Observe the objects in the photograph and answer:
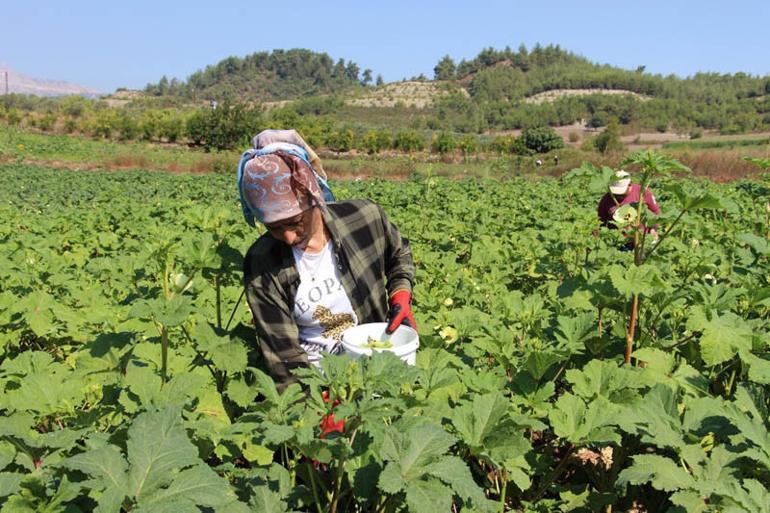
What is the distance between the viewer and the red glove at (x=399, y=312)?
2365 mm

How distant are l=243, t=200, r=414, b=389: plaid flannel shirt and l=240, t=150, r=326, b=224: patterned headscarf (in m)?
0.25

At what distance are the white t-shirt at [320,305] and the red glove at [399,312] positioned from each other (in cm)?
24

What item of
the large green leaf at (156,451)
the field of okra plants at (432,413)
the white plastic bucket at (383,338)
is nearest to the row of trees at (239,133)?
the field of okra plants at (432,413)

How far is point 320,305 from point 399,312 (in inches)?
18.5

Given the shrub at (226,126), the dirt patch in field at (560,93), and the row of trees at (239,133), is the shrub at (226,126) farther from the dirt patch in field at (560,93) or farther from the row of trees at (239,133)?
the dirt patch in field at (560,93)

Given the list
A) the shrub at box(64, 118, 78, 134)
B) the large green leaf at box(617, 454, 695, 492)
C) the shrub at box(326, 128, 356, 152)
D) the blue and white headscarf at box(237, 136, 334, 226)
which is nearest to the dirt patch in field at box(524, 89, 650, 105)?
the shrub at box(326, 128, 356, 152)

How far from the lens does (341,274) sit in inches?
109

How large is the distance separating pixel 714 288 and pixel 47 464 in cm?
241

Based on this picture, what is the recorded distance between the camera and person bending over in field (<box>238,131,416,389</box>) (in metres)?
2.36

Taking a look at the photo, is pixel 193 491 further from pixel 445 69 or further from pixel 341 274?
pixel 445 69

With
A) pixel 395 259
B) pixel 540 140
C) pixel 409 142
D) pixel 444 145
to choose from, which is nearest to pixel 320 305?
pixel 395 259

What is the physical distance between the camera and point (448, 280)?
5.37 m

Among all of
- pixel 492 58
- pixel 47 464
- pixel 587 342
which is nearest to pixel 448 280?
pixel 587 342

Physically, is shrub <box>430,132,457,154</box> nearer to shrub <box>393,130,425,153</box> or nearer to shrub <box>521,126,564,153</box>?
shrub <box>393,130,425,153</box>
